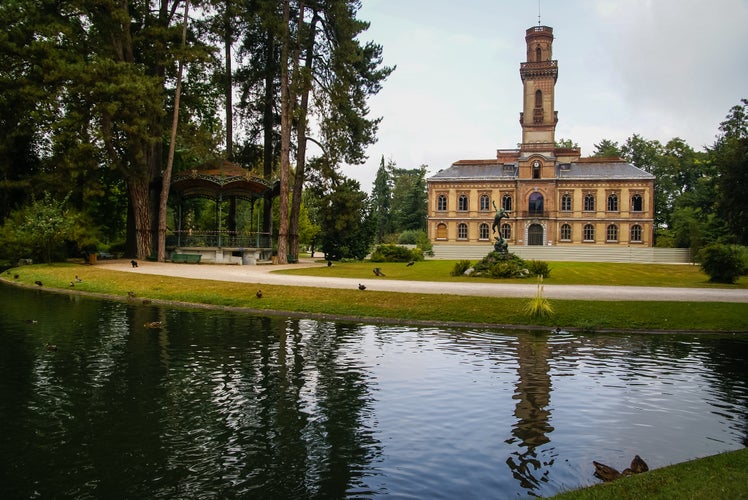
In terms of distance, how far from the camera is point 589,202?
2857 inches

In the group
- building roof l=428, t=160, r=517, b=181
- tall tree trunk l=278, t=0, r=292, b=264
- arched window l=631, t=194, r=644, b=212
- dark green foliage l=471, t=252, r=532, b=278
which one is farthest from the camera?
building roof l=428, t=160, r=517, b=181

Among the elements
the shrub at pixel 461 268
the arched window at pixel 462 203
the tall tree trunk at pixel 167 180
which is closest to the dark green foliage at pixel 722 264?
the shrub at pixel 461 268

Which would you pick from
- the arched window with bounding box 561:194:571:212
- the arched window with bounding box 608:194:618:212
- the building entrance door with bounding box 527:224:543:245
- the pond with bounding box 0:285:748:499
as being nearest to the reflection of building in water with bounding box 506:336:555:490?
the pond with bounding box 0:285:748:499

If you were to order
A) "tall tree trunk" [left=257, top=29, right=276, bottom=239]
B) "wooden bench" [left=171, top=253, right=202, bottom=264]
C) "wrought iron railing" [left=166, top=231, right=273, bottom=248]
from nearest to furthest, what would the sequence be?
"wooden bench" [left=171, top=253, right=202, bottom=264]
"wrought iron railing" [left=166, top=231, right=273, bottom=248]
"tall tree trunk" [left=257, top=29, right=276, bottom=239]

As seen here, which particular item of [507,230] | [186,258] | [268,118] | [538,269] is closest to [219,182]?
[186,258]

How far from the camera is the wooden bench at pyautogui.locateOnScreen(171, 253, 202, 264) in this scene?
3778 centimetres

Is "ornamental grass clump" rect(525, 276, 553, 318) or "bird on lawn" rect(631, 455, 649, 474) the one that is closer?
"bird on lawn" rect(631, 455, 649, 474)

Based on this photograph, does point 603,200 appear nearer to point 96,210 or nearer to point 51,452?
point 96,210

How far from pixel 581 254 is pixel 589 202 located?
13885 millimetres

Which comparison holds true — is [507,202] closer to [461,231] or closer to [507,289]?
[461,231]

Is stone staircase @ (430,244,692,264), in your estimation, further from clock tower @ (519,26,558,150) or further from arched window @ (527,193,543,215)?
clock tower @ (519,26,558,150)

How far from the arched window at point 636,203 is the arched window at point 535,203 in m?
10.6

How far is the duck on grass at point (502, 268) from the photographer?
30.0 m

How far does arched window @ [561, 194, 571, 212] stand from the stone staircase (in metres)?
10.4
